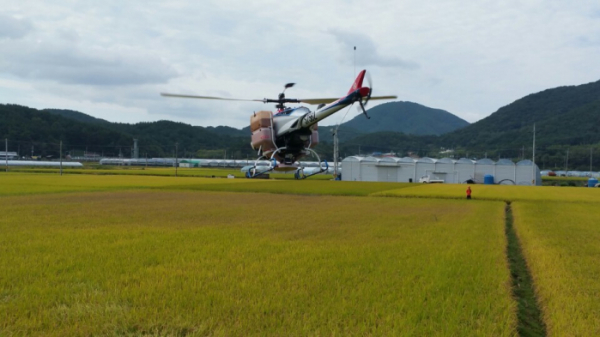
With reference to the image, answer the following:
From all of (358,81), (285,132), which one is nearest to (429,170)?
(285,132)

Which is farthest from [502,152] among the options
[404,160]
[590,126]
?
[404,160]

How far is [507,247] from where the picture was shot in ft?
36.1

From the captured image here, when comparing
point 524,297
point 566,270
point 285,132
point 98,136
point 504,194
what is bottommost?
point 504,194

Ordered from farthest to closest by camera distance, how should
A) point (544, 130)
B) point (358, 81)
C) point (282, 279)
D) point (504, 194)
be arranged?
point (544, 130) < point (504, 194) < point (358, 81) < point (282, 279)

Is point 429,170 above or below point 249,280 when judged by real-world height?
above

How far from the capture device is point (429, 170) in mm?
64688

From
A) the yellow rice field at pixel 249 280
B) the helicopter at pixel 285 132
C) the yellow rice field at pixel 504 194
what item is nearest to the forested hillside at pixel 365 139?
the yellow rice field at pixel 504 194

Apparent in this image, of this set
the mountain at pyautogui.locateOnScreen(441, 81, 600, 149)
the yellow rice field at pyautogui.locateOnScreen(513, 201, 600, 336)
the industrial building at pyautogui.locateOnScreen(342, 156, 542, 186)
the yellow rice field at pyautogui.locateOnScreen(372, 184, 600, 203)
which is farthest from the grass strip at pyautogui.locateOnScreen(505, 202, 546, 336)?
the mountain at pyautogui.locateOnScreen(441, 81, 600, 149)

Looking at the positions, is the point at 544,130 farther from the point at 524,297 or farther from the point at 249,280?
the point at 249,280

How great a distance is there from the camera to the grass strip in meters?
5.41

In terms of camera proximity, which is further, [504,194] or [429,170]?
[429,170]

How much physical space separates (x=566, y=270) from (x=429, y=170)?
192 feet

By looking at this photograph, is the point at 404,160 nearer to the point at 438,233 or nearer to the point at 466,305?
the point at 438,233

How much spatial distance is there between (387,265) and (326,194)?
22009 mm
